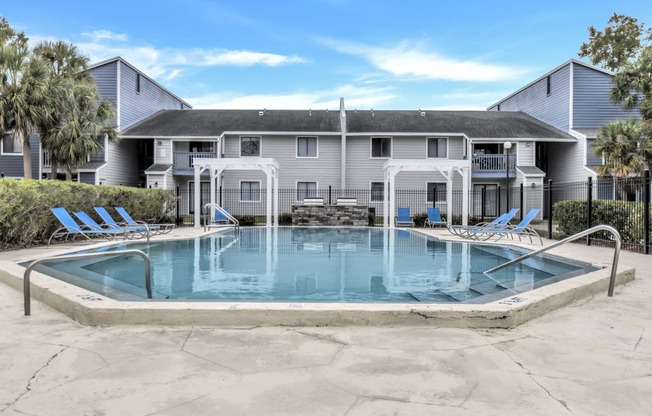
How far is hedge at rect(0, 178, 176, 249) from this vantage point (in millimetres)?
9844

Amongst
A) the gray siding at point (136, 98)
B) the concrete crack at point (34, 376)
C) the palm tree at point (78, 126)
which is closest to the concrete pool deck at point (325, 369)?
the concrete crack at point (34, 376)

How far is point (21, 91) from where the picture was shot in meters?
19.4

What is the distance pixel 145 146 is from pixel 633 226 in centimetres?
2651

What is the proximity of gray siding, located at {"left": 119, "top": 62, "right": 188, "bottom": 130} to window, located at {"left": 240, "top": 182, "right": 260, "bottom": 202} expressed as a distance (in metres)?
7.75

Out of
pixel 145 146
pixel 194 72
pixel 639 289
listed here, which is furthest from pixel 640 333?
pixel 194 72

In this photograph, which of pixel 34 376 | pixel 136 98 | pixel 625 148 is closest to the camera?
pixel 34 376

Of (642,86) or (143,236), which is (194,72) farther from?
(642,86)

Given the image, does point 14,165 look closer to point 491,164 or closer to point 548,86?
point 491,164

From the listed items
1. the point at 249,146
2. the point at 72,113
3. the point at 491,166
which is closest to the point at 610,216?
the point at 491,166

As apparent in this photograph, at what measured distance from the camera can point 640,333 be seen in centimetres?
403

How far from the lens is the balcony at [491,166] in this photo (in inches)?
1027

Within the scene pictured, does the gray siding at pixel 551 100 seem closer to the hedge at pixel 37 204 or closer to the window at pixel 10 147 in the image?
the hedge at pixel 37 204

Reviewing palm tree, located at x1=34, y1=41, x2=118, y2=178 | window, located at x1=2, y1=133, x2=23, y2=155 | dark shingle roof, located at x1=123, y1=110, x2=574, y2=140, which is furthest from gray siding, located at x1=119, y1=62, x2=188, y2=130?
window, located at x1=2, y1=133, x2=23, y2=155

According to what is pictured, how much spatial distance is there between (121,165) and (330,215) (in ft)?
43.9
